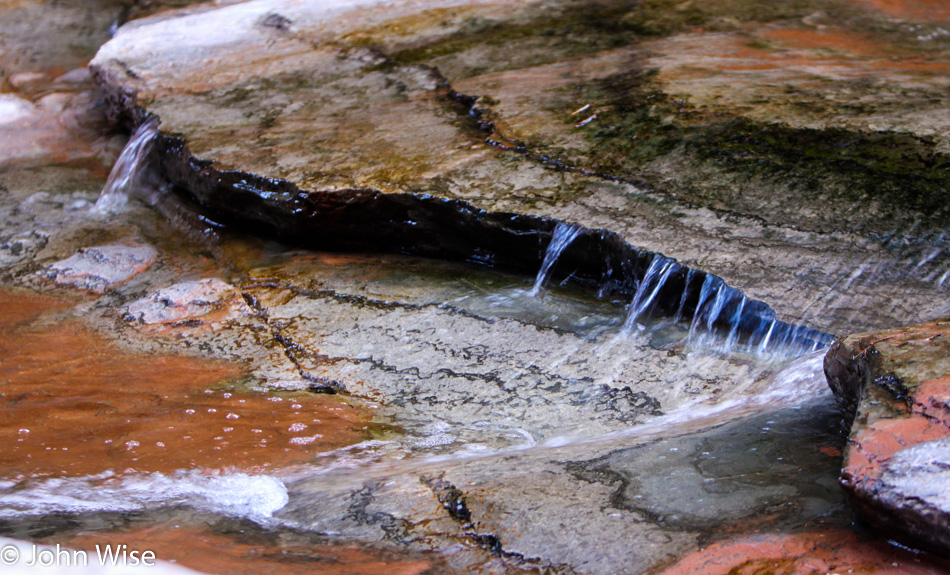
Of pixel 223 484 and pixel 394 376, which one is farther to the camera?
pixel 394 376

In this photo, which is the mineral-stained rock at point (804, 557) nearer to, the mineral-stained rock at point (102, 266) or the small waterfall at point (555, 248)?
the small waterfall at point (555, 248)

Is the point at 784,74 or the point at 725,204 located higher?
the point at 784,74

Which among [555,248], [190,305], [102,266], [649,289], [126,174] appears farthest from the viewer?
[126,174]

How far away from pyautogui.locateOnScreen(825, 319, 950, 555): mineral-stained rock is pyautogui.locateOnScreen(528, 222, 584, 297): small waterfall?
45.7 inches

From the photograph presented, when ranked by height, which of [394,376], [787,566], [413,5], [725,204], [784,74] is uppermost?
[413,5]

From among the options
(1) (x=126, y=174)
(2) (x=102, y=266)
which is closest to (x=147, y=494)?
(2) (x=102, y=266)

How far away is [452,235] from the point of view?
3.13 metres

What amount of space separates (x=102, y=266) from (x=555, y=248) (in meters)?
1.94

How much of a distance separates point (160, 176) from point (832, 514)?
352 cm

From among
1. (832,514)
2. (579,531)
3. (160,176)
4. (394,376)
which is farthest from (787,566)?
(160,176)

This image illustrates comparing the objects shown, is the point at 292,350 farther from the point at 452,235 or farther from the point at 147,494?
the point at 147,494

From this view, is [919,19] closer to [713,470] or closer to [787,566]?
[713,470]

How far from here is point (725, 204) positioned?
2.81m

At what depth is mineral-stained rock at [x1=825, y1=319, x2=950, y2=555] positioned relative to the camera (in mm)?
1362
